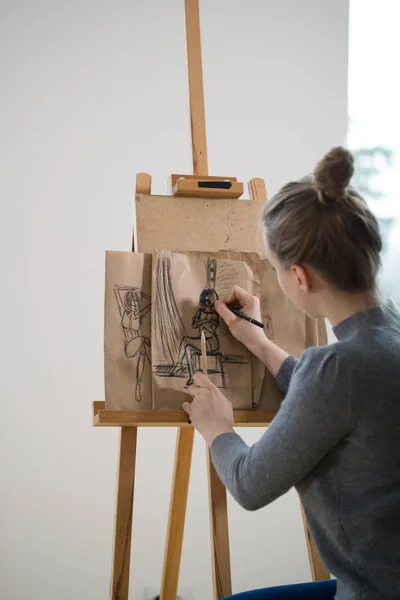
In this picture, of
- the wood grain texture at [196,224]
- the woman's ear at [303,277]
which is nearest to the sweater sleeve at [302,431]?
the woman's ear at [303,277]

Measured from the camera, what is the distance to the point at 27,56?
8.05 feet

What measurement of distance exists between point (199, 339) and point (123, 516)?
17.3 inches

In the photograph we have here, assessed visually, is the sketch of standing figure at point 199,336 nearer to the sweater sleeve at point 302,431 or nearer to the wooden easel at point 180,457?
the wooden easel at point 180,457

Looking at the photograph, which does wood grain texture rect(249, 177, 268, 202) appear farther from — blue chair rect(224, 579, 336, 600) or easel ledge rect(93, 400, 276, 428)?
blue chair rect(224, 579, 336, 600)

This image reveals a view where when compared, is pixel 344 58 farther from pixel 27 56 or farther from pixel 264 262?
pixel 264 262

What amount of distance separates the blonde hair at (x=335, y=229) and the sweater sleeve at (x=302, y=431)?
14 cm

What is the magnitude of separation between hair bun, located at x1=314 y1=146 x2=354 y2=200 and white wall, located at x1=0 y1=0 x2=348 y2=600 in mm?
1414

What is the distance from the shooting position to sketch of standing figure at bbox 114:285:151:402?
4.91ft

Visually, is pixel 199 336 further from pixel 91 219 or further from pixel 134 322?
pixel 91 219

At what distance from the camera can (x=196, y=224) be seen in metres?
1.69

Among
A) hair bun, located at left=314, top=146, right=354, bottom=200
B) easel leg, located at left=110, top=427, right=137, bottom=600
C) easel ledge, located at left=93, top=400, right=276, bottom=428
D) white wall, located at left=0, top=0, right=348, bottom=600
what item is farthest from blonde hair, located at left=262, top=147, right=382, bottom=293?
white wall, located at left=0, top=0, right=348, bottom=600

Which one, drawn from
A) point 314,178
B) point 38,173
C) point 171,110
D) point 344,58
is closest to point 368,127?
point 344,58

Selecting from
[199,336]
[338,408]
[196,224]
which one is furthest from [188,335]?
[338,408]

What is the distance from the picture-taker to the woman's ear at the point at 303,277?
1.17 metres
